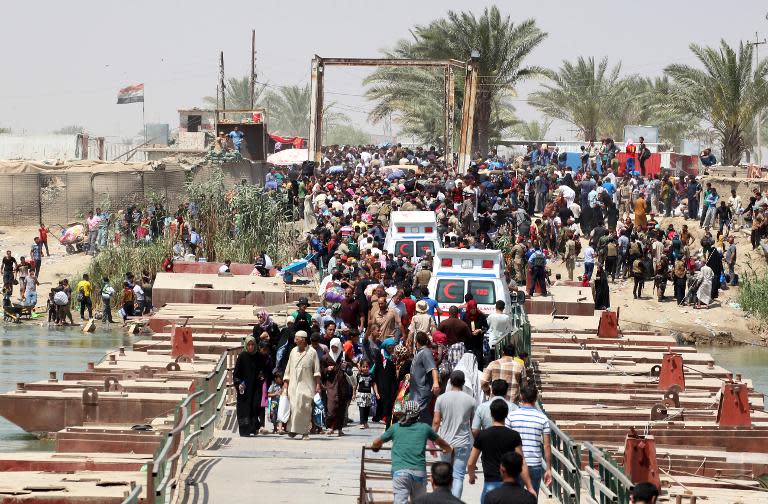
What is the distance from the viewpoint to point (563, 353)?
2839cm

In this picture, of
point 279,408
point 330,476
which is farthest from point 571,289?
point 330,476

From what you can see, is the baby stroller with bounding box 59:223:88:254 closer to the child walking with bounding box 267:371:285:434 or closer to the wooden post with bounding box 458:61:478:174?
the wooden post with bounding box 458:61:478:174

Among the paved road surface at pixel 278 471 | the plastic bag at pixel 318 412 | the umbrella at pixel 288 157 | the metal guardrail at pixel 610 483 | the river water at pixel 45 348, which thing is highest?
the umbrella at pixel 288 157

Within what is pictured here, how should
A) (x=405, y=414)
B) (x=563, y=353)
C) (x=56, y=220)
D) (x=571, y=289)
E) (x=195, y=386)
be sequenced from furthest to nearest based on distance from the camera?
(x=56, y=220)
(x=571, y=289)
(x=563, y=353)
(x=195, y=386)
(x=405, y=414)

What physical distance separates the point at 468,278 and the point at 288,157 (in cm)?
4410

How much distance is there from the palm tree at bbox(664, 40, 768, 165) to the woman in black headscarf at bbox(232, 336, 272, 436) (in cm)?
3388

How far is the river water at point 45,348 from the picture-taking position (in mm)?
35125

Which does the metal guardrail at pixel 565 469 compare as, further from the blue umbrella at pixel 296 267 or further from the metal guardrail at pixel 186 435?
the blue umbrella at pixel 296 267

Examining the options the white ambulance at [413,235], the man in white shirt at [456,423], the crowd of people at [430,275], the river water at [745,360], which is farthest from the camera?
the river water at [745,360]

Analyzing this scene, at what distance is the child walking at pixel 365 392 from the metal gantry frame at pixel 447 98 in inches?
1173

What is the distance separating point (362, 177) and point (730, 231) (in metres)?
11.2

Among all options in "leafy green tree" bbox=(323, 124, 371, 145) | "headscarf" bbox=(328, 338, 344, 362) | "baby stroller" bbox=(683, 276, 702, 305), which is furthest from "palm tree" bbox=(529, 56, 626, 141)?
"leafy green tree" bbox=(323, 124, 371, 145)

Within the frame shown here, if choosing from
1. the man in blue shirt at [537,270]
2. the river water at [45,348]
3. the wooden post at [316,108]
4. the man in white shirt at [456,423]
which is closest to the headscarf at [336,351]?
the man in white shirt at [456,423]

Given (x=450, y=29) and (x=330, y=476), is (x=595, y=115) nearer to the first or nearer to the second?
(x=450, y=29)
